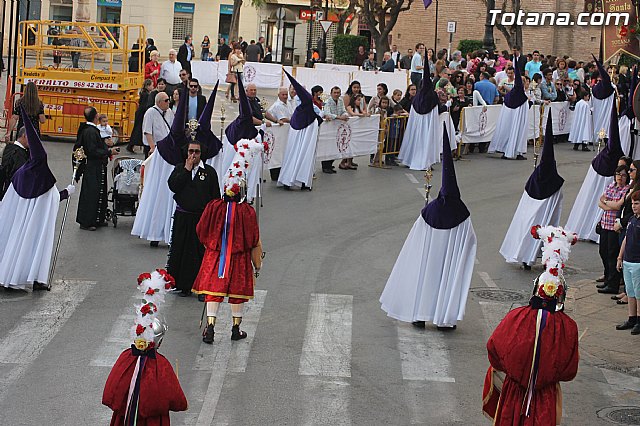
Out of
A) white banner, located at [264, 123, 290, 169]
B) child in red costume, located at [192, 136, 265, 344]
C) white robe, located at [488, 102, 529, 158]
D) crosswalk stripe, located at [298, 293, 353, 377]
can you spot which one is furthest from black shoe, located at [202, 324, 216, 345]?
white robe, located at [488, 102, 529, 158]

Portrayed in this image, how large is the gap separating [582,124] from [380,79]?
11571 millimetres

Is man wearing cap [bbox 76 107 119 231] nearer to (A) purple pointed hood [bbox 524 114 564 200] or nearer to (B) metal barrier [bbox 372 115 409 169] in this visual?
(A) purple pointed hood [bbox 524 114 564 200]

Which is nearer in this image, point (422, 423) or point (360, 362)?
point (422, 423)

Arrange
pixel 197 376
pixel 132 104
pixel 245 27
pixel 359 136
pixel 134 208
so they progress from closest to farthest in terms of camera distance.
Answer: pixel 197 376, pixel 134 208, pixel 359 136, pixel 132 104, pixel 245 27

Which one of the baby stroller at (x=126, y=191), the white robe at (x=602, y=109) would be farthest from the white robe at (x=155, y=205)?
the white robe at (x=602, y=109)

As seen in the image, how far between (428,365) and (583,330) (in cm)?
258

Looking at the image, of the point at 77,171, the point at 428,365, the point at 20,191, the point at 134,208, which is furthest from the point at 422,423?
the point at 134,208

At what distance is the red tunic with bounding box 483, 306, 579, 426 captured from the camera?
313 inches

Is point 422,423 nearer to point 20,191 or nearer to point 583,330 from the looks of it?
point 583,330

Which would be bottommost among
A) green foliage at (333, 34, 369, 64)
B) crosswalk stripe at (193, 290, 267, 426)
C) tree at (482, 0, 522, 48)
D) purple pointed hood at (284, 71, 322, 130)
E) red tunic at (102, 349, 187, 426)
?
crosswalk stripe at (193, 290, 267, 426)

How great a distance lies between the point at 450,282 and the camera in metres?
12.3

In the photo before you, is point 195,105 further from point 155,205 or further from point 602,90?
point 602,90

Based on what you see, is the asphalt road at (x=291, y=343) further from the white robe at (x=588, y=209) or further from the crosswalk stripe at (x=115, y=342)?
the white robe at (x=588, y=209)

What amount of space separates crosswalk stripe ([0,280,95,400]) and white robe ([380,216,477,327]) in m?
3.71
